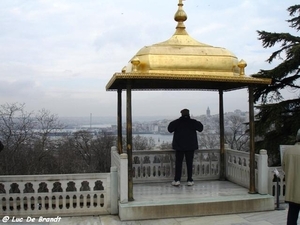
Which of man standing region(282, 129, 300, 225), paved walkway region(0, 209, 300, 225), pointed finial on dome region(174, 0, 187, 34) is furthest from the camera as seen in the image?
pointed finial on dome region(174, 0, 187, 34)

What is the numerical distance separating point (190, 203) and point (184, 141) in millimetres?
2028

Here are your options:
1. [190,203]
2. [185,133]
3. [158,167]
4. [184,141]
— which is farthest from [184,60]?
[158,167]

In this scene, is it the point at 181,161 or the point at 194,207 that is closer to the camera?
the point at 194,207

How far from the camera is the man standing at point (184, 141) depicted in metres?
8.58

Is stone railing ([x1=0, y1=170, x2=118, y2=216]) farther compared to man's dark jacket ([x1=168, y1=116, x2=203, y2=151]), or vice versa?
man's dark jacket ([x1=168, y1=116, x2=203, y2=151])

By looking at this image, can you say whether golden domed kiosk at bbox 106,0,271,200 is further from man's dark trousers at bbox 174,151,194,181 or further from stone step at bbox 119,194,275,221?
man's dark trousers at bbox 174,151,194,181

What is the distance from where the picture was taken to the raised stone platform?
21.7 ft

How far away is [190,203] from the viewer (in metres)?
6.84

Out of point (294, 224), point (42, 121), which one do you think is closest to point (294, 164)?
point (294, 224)

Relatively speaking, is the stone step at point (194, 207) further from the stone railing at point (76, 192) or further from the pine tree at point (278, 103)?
the pine tree at point (278, 103)

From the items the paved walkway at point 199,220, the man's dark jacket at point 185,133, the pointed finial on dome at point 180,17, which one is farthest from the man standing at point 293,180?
the pointed finial on dome at point 180,17

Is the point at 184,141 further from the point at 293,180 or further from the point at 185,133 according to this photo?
the point at 293,180

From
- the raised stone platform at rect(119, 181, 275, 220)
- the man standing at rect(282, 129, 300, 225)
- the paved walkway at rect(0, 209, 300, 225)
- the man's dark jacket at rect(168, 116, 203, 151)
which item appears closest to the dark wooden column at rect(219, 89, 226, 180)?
the man's dark jacket at rect(168, 116, 203, 151)

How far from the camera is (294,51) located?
1221cm
